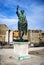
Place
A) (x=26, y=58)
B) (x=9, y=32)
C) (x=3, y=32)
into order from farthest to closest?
(x=3, y=32)
(x=9, y=32)
(x=26, y=58)

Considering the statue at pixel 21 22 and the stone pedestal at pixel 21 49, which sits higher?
the statue at pixel 21 22

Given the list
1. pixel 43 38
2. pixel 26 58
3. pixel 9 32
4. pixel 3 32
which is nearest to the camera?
pixel 26 58

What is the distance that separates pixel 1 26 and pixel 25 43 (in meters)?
23.8

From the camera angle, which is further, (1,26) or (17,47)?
(1,26)

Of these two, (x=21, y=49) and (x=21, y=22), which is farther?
(x=21, y=22)

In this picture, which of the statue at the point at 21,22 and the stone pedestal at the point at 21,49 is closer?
the stone pedestal at the point at 21,49

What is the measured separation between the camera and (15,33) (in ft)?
90.5

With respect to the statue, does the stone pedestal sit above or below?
below

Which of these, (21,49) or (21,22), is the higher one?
(21,22)

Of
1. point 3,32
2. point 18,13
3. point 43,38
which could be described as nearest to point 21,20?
point 18,13

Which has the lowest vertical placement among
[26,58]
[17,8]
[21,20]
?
[26,58]

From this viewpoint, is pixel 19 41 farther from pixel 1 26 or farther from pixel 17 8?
pixel 1 26

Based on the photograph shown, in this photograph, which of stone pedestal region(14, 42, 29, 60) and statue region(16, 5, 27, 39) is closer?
stone pedestal region(14, 42, 29, 60)

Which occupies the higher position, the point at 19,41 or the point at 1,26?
the point at 1,26
